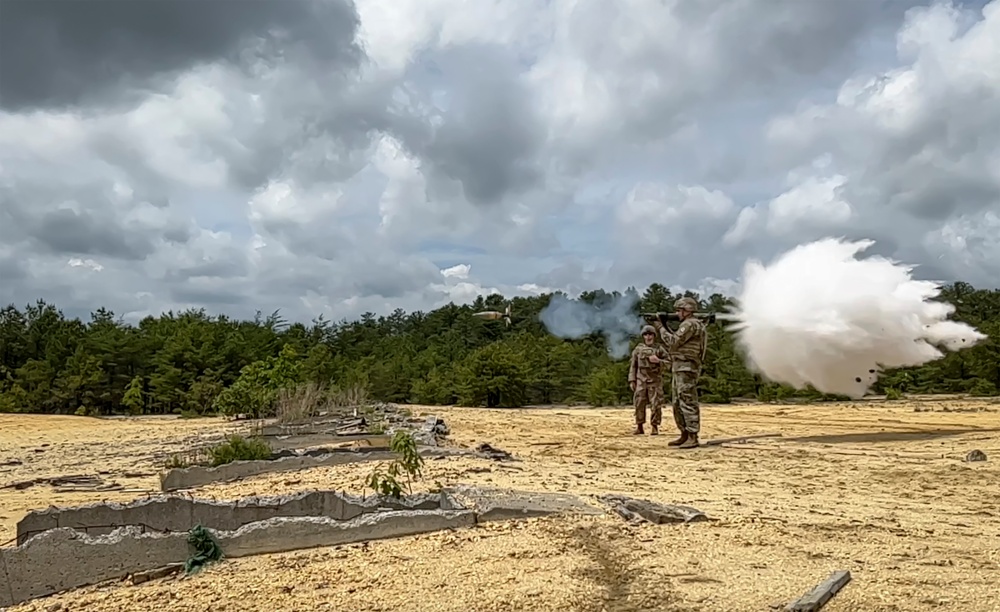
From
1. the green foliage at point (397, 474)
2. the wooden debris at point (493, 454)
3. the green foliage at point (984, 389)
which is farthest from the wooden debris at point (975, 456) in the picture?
the green foliage at point (984, 389)

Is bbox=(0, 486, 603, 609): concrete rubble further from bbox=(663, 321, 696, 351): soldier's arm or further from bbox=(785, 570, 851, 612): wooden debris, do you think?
bbox=(663, 321, 696, 351): soldier's arm

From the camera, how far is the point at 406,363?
177 feet

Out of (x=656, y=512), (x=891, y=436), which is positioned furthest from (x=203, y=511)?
(x=891, y=436)

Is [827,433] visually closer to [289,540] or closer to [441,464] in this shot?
[441,464]

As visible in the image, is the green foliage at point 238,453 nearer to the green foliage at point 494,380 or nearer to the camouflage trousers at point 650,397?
the camouflage trousers at point 650,397

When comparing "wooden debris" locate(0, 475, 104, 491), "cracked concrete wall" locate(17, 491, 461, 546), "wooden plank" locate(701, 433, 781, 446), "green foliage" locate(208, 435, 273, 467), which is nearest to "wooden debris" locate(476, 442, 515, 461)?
"green foliage" locate(208, 435, 273, 467)

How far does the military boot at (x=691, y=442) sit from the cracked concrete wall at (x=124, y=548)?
9.02 meters

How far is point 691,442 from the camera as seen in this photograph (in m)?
15.8

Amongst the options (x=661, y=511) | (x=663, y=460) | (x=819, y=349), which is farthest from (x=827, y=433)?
(x=661, y=511)

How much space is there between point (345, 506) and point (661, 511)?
271 cm

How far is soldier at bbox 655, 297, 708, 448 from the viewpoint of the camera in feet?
52.0

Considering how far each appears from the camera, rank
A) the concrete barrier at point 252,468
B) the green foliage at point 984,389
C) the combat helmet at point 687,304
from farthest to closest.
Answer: the green foliage at point 984,389
the combat helmet at point 687,304
the concrete barrier at point 252,468

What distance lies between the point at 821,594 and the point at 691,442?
35.0 ft

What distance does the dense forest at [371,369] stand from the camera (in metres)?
42.8
